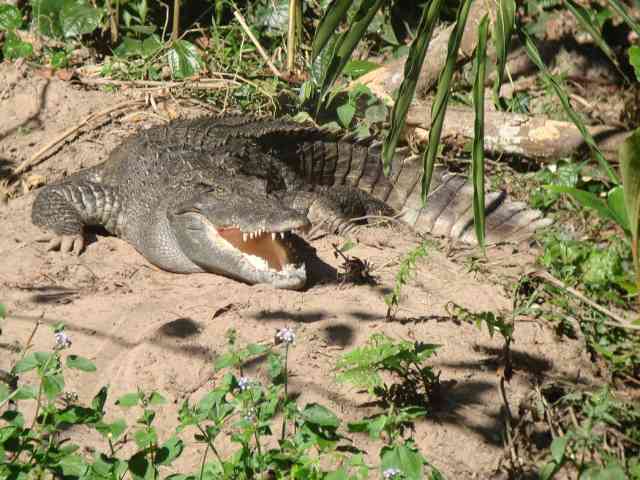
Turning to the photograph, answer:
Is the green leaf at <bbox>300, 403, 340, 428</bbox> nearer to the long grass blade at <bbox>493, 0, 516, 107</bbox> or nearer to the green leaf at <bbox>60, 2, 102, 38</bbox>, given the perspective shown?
the long grass blade at <bbox>493, 0, 516, 107</bbox>

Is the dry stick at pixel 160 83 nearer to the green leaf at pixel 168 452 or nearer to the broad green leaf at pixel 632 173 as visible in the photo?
the broad green leaf at pixel 632 173

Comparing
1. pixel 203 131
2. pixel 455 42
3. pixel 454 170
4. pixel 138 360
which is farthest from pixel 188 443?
pixel 454 170

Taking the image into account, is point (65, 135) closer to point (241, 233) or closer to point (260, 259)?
point (241, 233)

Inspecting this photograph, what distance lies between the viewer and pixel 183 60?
21.6 feet

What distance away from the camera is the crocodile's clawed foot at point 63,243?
5.04 metres

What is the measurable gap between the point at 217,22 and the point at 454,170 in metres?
2.54

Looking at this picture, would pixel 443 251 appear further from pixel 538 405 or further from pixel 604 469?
pixel 604 469

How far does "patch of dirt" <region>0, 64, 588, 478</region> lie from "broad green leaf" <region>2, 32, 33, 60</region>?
75.0 inches

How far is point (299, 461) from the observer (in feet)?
8.59

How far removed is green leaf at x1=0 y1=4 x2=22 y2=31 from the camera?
6730 millimetres

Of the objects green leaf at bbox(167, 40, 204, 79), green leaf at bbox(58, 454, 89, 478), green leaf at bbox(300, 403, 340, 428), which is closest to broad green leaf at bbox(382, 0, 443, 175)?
green leaf at bbox(300, 403, 340, 428)

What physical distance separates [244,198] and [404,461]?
2737 millimetres

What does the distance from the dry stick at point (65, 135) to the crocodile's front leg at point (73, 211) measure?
1.58ft

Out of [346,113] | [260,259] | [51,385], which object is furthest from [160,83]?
[51,385]
